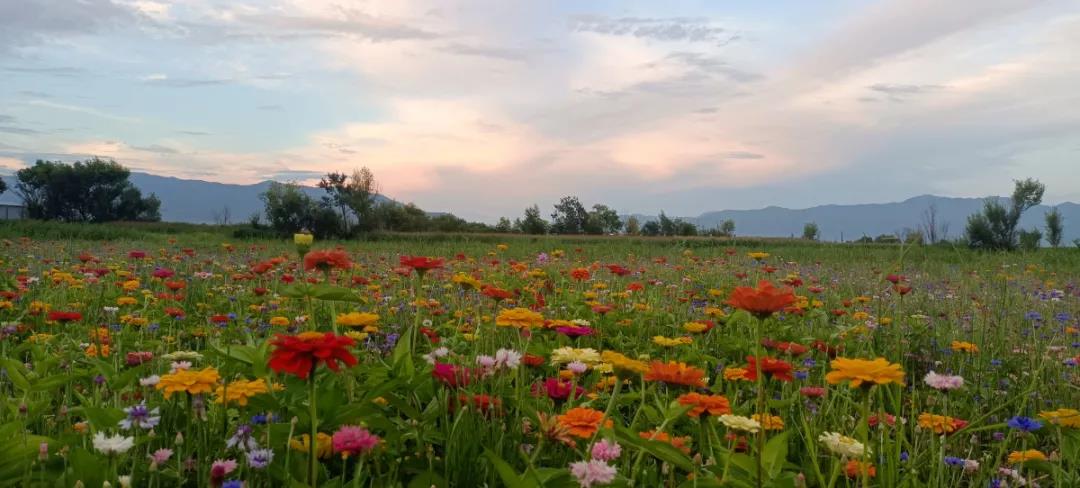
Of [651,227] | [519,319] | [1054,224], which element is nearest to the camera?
[519,319]

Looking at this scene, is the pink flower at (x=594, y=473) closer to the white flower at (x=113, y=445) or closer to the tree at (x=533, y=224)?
the white flower at (x=113, y=445)

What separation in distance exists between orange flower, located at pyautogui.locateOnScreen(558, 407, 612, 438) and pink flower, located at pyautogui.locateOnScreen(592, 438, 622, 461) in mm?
36

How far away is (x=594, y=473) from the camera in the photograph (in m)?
1.16

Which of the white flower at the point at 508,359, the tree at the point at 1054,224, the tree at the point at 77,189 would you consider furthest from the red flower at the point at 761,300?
the tree at the point at 77,189

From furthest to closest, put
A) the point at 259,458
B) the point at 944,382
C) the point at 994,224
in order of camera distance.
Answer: the point at 994,224 → the point at 944,382 → the point at 259,458

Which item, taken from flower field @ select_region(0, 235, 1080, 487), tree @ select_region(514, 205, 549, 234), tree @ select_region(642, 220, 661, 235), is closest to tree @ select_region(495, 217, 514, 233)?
tree @ select_region(514, 205, 549, 234)

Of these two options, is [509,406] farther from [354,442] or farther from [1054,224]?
[1054,224]

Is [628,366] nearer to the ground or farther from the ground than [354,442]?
farther from the ground

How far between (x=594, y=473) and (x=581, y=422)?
0.30 meters

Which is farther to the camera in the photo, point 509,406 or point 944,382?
point 509,406

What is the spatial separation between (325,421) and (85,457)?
1.65 feet

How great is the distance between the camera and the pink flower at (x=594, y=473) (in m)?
1.14

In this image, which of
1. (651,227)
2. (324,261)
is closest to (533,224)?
(651,227)

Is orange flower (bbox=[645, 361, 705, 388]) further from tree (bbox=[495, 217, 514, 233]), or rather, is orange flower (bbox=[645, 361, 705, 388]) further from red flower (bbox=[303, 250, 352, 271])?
tree (bbox=[495, 217, 514, 233])
